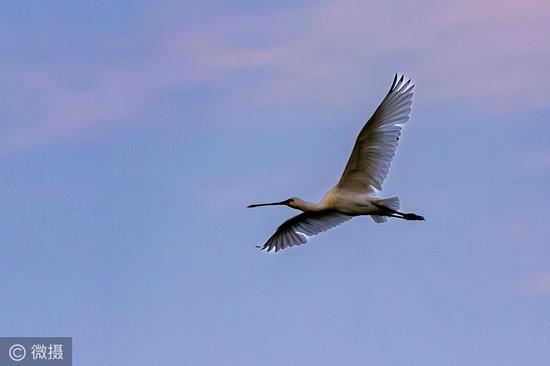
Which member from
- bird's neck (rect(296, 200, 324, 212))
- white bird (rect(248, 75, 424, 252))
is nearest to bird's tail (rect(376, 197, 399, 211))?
white bird (rect(248, 75, 424, 252))

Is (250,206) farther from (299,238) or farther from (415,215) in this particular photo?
(415,215)

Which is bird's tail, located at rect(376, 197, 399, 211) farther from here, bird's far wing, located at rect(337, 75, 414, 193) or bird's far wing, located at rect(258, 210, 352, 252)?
bird's far wing, located at rect(258, 210, 352, 252)

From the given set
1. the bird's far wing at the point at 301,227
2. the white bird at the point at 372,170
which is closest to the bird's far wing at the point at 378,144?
the white bird at the point at 372,170

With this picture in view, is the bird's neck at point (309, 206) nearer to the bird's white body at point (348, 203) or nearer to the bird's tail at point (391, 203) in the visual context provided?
the bird's white body at point (348, 203)

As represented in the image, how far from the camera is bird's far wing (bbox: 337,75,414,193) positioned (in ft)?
89.7

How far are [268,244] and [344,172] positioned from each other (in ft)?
11.5

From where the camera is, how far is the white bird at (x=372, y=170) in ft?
89.8

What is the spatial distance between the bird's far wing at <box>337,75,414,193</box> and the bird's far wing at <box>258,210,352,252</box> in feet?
5.42

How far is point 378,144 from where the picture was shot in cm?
2780

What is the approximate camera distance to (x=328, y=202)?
1136 inches

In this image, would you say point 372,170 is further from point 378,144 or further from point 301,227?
point 301,227

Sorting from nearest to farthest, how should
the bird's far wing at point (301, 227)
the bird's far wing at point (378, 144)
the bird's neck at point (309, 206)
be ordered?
the bird's far wing at point (378, 144)
the bird's neck at point (309, 206)
the bird's far wing at point (301, 227)

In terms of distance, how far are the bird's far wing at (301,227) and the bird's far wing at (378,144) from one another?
5.42 ft

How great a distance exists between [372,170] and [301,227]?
3079 mm
